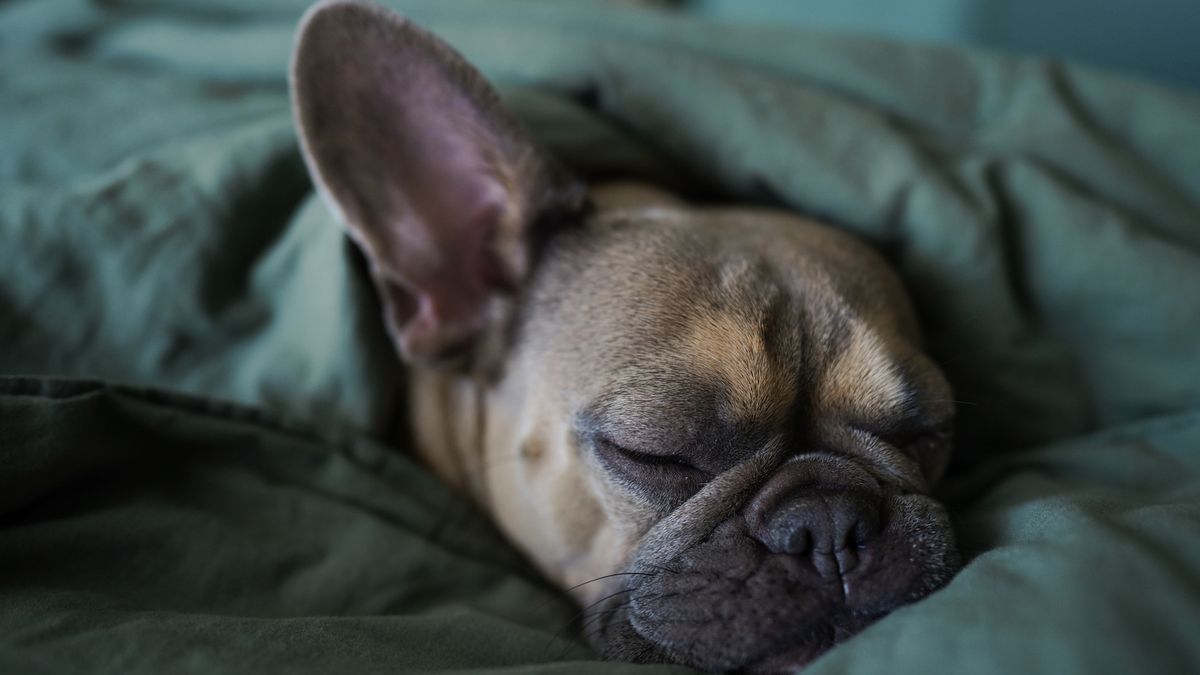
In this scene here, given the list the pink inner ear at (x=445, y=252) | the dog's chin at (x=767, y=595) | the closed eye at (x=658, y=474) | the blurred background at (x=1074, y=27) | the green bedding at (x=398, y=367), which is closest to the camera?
the green bedding at (x=398, y=367)

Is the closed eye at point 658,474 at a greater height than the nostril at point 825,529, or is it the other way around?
the nostril at point 825,529

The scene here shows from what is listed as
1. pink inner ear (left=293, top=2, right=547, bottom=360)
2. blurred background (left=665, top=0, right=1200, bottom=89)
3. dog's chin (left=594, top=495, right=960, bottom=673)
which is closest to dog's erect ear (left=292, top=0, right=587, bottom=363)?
pink inner ear (left=293, top=2, right=547, bottom=360)

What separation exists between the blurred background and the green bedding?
773 mm

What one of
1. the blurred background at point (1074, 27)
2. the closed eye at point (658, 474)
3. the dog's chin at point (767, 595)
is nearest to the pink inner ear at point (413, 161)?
the closed eye at point (658, 474)

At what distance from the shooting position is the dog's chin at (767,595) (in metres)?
0.92

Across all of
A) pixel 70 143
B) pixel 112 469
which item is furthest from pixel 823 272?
pixel 70 143

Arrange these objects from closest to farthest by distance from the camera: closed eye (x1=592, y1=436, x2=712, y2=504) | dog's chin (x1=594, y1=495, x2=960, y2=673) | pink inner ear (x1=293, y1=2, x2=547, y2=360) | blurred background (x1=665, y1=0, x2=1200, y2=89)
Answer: dog's chin (x1=594, y1=495, x2=960, y2=673) < closed eye (x1=592, y1=436, x2=712, y2=504) < pink inner ear (x1=293, y1=2, x2=547, y2=360) < blurred background (x1=665, y1=0, x2=1200, y2=89)

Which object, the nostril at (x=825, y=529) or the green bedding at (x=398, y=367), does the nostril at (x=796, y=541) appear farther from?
the green bedding at (x=398, y=367)

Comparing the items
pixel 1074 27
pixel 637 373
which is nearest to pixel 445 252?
pixel 637 373

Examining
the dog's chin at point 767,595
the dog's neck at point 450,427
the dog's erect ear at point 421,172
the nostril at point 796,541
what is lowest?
the dog's neck at point 450,427

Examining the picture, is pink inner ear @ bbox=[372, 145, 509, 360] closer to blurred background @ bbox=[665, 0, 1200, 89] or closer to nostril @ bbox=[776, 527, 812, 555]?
nostril @ bbox=[776, 527, 812, 555]

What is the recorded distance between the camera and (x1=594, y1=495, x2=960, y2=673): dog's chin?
92 centimetres

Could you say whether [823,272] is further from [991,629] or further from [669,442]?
[991,629]

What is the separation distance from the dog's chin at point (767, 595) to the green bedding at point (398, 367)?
0.07 meters
